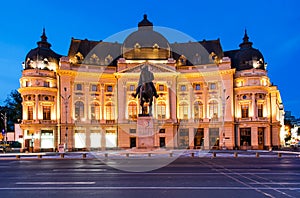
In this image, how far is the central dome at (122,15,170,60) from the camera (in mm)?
87375

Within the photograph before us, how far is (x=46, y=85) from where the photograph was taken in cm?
7956

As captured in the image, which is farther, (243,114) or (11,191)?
(243,114)

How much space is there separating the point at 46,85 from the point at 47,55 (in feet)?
25.9

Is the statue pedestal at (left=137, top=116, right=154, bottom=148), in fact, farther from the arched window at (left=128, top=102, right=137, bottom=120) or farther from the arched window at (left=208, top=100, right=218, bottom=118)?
the arched window at (left=208, top=100, right=218, bottom=118)

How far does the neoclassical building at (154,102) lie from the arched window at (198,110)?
26cm

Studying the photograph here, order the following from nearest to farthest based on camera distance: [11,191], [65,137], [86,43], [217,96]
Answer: [11,191], [65,137], [217,96], [86,43]

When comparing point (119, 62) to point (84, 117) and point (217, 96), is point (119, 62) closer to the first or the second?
point (84, 117)

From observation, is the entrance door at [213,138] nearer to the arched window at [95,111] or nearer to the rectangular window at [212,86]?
the rectangular window at [212,86]

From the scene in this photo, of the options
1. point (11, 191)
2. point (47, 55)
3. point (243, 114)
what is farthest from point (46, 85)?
point (11, 191)

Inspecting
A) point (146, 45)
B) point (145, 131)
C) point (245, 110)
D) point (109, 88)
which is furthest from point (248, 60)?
point (145, 131)

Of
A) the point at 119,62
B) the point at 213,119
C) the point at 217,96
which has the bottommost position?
the point at 213,119

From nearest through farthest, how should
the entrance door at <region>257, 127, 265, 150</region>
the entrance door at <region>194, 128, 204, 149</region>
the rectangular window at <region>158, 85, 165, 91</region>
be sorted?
the entrance door at <region>257, 127, 265, 150</region> < the entrance door at <region>194, 128, 204, 149</region> < the rectangular window at <region>158, 85, 165, 91</region>

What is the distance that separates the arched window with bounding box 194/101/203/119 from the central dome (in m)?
14.7

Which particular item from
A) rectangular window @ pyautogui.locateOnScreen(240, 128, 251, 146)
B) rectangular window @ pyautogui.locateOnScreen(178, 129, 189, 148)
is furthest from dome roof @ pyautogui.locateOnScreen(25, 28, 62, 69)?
rectangular window @ pyautogui.locateOnScreen(240, 128, 251, 146)
